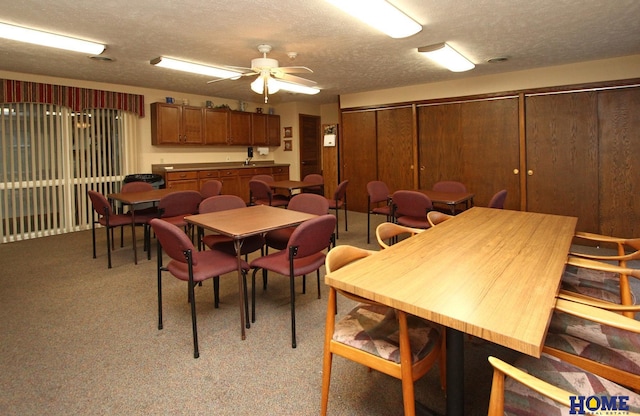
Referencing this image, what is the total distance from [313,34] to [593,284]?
308 centimetres

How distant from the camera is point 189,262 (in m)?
2.26

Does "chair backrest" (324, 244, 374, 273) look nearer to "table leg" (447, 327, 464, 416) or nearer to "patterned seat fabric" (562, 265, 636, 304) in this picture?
"table leg" (447, 327, 464, 416)

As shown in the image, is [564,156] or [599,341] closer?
[599,341]

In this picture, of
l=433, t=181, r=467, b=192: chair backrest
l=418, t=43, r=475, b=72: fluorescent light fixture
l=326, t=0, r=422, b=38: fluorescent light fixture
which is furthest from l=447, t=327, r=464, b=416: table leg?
l=433, t=181, r=467, b=192: chair backrest

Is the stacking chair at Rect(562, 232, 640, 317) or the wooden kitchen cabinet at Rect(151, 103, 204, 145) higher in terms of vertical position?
the wooden kitchen cabinet at Rect(151, 103, 204, 145)

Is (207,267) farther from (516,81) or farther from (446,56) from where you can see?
(516,81)

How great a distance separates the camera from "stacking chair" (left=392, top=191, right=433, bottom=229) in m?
3.91

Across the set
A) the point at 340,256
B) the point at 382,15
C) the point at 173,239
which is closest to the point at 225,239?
the point at 173,239

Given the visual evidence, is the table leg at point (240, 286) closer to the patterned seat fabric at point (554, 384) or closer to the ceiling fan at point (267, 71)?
the patterned seat fabric at point (554, 384)

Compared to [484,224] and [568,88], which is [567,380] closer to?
[484,224]

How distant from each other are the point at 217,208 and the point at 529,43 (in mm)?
3788

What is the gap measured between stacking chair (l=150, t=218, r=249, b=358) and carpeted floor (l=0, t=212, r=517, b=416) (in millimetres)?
259

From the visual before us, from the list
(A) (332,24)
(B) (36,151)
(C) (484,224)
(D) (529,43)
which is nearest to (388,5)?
(A) (332,24)

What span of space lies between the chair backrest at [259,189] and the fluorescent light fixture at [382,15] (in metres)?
2.89
